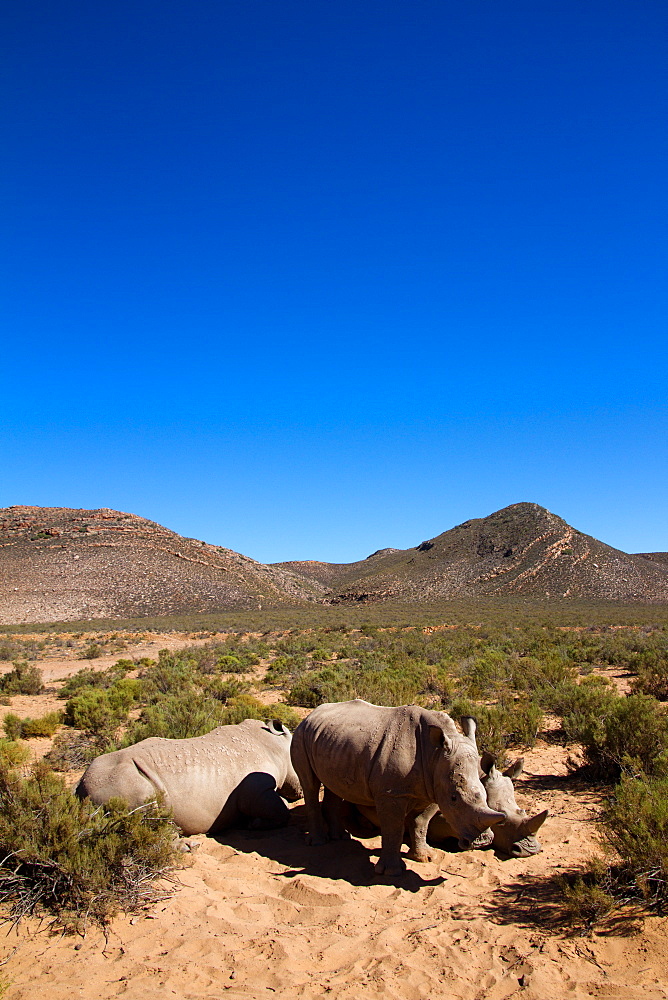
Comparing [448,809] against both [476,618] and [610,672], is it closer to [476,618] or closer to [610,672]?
[610,672]

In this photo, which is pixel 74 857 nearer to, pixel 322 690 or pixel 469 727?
pixel 469 727

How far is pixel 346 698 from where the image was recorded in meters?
10.8

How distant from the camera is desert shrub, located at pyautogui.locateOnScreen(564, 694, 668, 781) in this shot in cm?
709

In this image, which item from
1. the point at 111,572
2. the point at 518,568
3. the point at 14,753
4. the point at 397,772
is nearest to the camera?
the point at 397,772

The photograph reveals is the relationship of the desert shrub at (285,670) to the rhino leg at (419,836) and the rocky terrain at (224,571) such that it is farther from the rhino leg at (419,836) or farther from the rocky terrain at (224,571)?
the rocky terrain at (224,571)

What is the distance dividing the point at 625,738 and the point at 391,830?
12.7 ft

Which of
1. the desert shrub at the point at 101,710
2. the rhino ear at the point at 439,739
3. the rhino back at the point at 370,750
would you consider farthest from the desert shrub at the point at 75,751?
the rhino ear at the point at 439,739

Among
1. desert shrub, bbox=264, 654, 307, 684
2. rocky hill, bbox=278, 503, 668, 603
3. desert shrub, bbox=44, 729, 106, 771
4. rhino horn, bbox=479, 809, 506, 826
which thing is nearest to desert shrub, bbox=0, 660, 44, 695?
desert shrub, bbox=264, 654, 307, 684

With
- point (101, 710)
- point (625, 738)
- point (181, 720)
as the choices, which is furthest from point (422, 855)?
point (101, 710)

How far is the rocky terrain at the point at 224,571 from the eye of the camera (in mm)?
54250

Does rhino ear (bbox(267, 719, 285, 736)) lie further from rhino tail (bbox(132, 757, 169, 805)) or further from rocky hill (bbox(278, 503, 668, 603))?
rocky hill (bbox(278, 503, 668, 603))

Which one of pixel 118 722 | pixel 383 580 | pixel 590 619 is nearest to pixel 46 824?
pixel 118 722

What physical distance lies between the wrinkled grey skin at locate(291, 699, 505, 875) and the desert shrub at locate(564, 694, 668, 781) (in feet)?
10.2

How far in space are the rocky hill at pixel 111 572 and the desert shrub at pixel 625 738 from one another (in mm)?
49826
